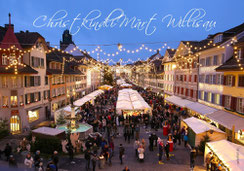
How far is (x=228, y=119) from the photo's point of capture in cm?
1697

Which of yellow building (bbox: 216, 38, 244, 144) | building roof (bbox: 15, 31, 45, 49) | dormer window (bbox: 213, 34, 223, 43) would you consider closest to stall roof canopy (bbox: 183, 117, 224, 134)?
yellow building (bbox: 216, 38, 244, 144)

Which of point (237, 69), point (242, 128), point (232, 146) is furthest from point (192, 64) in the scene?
point (232, 146)

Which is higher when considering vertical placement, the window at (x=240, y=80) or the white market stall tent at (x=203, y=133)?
the window at (x=240, y=80)

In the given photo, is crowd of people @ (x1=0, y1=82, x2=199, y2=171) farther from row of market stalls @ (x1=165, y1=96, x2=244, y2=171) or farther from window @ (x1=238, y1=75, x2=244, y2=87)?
window @ (x1=238, y1=75, x2=244, y2=87)

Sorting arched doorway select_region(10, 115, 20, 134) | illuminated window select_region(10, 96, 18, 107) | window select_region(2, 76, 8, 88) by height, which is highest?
window select_region(2, 76, 8, 88)

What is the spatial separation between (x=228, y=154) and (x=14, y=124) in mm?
20152

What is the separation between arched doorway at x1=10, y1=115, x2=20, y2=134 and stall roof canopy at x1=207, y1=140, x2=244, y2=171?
18.9 meters

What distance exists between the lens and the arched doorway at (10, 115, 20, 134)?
66.8 ft

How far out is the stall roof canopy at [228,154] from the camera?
29.3ft

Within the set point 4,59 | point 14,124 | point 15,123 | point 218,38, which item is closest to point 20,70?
point 4,59

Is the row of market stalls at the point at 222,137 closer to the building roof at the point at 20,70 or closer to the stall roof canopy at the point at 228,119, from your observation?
the stall roof canopy at the point at 228,119

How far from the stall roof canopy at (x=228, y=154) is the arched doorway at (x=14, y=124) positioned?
18.9m

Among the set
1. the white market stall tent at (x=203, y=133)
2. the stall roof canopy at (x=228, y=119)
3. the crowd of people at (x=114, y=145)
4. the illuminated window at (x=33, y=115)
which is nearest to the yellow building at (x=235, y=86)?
the stall roof canopy at (x=228, y=119)

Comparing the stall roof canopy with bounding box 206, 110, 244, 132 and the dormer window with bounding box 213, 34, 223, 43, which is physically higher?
the dormer window with bounding box 213, 34, 223, 43
